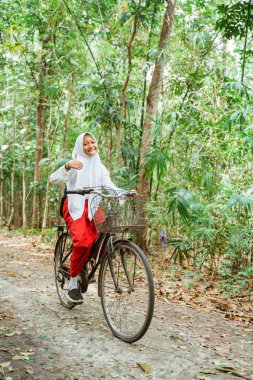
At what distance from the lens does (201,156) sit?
18.9 feet

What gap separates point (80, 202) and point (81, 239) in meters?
0.38

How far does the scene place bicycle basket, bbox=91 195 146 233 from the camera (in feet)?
10.3

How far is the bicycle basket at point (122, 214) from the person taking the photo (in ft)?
10.3

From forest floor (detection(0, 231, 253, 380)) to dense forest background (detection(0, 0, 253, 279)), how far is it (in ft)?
4.62

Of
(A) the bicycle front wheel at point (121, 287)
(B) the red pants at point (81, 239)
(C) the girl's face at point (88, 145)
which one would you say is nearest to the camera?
(A) the bicycle front wheel at point (121, 287)

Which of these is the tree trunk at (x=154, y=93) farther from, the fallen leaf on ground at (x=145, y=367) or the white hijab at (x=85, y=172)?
→ the fallen leaf on ground at (x=145, y=367)

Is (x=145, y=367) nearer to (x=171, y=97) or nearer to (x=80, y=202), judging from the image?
(x=80, y=202)

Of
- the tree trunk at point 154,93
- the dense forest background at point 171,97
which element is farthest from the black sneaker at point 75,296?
the tree trunk at point 154,93

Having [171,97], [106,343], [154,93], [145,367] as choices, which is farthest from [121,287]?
[171,97]

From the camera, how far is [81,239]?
363cm

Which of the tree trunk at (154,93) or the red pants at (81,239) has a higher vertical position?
the tree trunk at (154,93)

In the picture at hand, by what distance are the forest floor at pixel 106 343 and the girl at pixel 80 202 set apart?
1.50ft

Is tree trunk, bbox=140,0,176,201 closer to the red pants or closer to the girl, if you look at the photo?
the girl

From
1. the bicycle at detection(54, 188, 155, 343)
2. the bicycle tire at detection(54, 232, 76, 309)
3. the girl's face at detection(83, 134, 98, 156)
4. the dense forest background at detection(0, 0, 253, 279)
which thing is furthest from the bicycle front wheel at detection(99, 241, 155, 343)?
the dense forest background at detection(0, 0, 253, 279)
